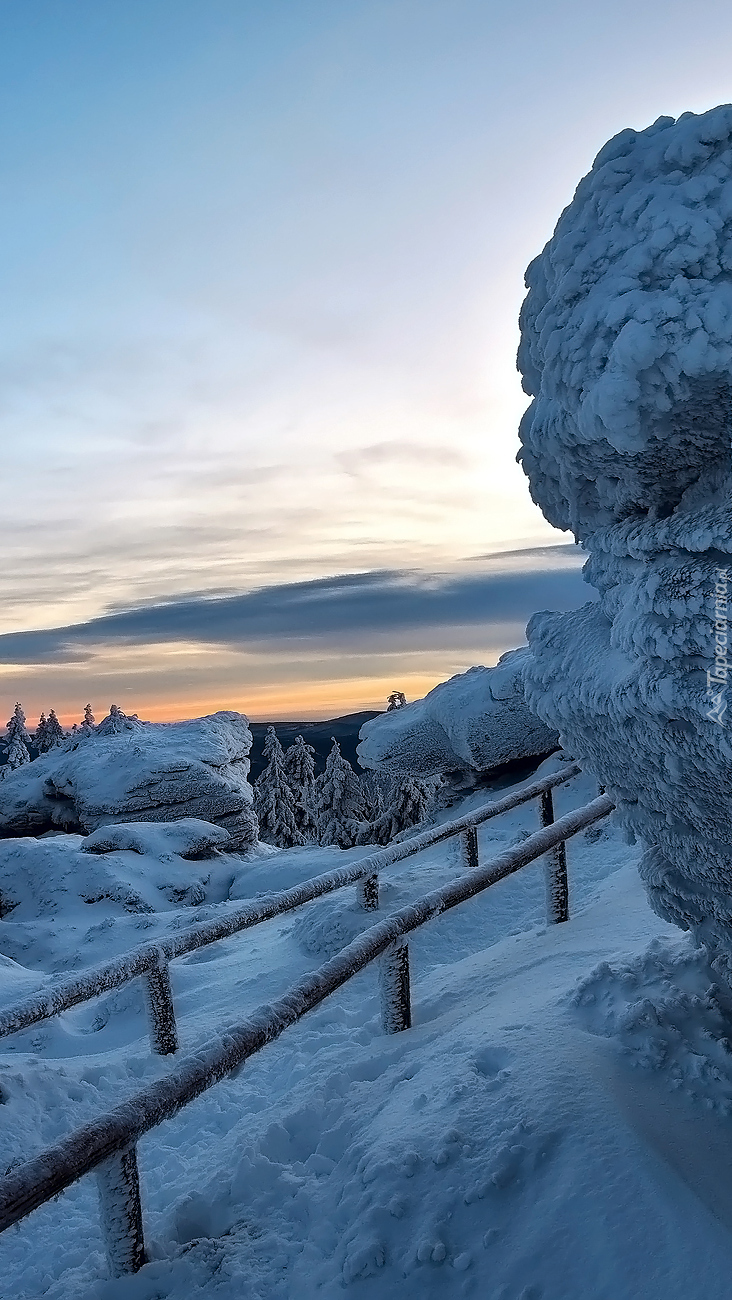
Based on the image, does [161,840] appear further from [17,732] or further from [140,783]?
[17,732]

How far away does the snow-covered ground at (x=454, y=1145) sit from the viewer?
9.45ft

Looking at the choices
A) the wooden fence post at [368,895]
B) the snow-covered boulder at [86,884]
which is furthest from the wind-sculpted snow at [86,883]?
the wooden fence post at [368,895]

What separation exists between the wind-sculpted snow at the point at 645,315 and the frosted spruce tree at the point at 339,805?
2606 centimetres

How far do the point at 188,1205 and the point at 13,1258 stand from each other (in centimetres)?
83

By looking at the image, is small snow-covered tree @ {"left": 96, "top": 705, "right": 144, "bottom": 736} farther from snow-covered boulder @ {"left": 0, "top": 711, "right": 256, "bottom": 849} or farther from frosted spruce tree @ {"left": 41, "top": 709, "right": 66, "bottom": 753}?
frosted spruce tree @ {"left": 41, "top": 709, "right": 66, "bottom": 753}

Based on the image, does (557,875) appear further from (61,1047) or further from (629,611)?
(61,1047)

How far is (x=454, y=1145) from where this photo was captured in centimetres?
328

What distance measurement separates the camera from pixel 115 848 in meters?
17.5

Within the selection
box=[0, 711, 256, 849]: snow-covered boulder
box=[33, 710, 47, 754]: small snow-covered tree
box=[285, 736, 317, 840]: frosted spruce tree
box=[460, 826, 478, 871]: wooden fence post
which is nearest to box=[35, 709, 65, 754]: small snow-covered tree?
box=[33, 710, 47, 754]: small snow-covered tree

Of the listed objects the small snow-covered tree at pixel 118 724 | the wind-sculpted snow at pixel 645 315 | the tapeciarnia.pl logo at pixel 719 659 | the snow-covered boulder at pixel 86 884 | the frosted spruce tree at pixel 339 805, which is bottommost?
the frosted spruce tree at pixel 339 805

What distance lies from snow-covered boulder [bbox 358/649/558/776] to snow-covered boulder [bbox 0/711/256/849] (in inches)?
297

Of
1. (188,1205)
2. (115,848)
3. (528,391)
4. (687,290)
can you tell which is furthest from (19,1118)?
(115,848)

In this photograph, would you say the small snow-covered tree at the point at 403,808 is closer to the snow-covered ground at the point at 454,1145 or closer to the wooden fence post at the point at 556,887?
the wooden fence post at the point at 556,887

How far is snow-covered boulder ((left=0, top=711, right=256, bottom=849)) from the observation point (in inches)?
942
